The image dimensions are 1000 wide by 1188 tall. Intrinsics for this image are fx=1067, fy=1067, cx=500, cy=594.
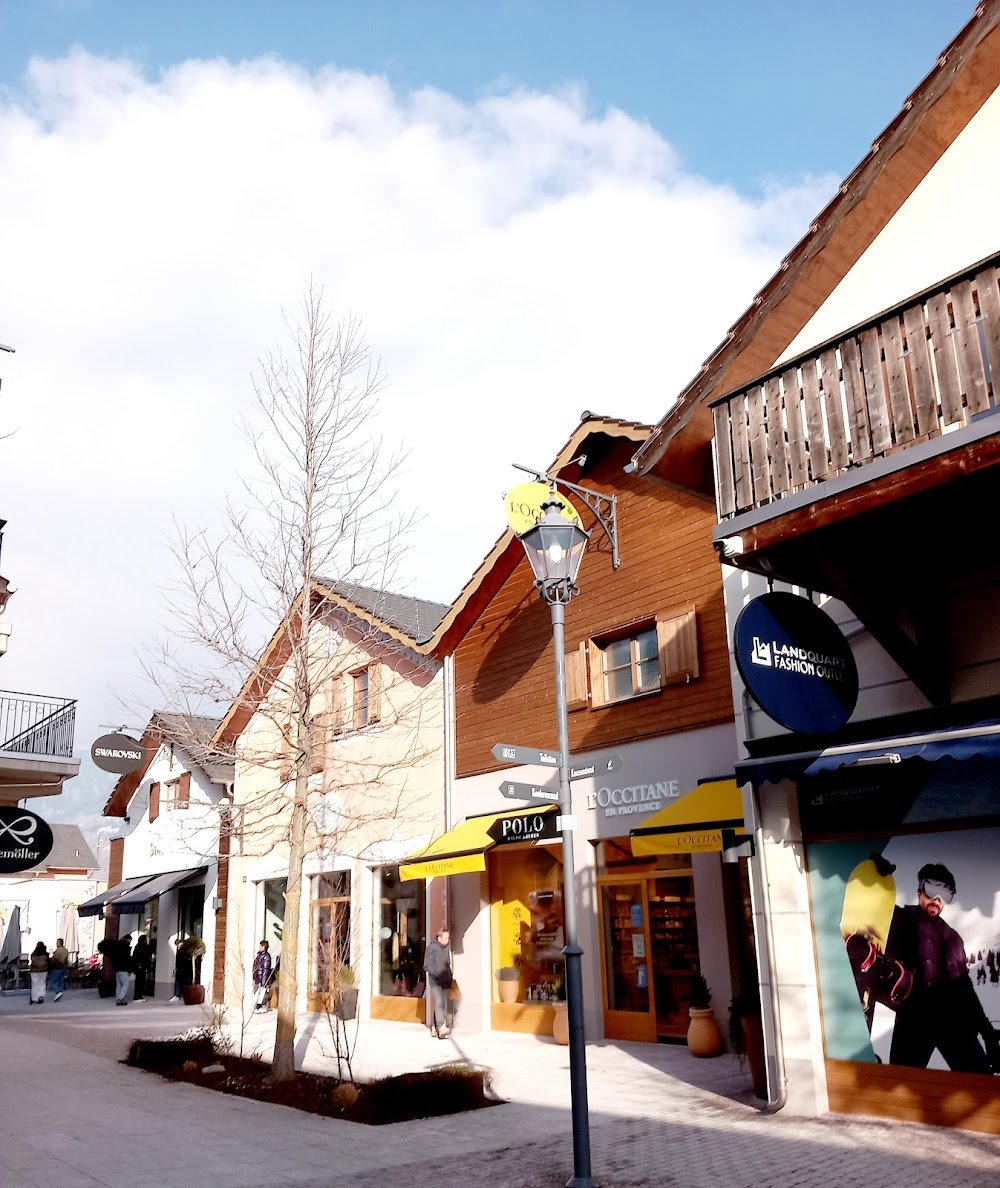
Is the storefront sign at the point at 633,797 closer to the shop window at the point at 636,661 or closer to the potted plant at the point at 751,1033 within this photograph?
the shop window at the point at 636,661

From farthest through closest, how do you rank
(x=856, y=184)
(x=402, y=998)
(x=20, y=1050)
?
1. (x=402, y=998)
2. (x=20, y=1050)
3. (x=856, y=184)

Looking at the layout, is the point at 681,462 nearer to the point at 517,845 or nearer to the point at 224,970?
the point at 517,845

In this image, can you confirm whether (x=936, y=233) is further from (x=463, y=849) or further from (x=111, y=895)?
(x=111, y=895)

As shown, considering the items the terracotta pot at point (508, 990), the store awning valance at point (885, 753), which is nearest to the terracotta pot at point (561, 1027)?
the terracotta pot at point (508, 990)

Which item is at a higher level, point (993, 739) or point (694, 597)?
point (694, 597)

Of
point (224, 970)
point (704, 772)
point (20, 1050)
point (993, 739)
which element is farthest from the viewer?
point (224, 970)

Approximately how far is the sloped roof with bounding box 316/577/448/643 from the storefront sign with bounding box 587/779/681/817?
4.83 m

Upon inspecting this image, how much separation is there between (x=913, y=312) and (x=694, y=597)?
671cm

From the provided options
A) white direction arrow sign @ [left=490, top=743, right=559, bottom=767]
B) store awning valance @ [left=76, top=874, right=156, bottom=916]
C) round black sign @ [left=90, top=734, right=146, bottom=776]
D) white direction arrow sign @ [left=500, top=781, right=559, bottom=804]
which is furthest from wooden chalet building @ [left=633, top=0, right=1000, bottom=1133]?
store awning valance @ [left=76, top=874, right=156, bottom=916]

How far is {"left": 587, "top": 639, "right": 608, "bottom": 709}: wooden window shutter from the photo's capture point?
15383 mm

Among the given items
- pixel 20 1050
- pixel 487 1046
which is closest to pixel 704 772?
pixel 487 1046

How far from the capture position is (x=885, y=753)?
8297mm

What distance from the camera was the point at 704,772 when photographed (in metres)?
13.5

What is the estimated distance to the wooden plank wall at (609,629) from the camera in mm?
13844
